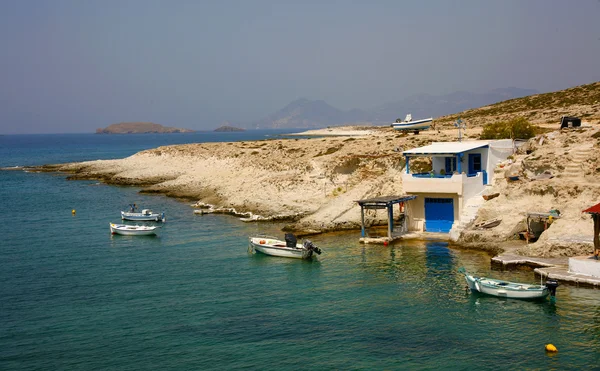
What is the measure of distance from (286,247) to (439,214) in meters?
11.5

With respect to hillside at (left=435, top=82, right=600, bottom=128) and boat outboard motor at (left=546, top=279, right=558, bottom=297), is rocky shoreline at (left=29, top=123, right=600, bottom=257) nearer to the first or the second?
boat outboard motor at (left=546, top=279, right=558, bottom=297)

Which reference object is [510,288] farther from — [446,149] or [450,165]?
[450,165]

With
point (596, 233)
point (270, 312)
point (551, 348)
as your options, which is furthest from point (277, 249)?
point (551, 348)

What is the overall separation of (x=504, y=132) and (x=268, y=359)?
38506mm

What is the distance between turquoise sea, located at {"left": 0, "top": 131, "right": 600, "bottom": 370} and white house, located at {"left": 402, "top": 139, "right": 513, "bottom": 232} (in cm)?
328

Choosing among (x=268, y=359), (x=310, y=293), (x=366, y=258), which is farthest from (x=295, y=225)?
(x=268, y=359)

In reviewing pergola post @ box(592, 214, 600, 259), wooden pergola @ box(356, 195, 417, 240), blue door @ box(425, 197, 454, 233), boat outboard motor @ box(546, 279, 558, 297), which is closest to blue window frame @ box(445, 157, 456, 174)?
blue door @ box(425, 197, 454, 233)

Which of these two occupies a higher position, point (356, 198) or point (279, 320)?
point (356, 198)

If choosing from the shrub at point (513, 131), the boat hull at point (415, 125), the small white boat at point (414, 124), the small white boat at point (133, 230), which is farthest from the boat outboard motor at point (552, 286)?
the boat hull at point (415, 125)

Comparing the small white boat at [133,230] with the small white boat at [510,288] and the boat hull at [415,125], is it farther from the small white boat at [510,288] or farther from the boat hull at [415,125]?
the boat hull at [415,125]

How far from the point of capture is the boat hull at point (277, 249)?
35.5 metres

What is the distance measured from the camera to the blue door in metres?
40.6

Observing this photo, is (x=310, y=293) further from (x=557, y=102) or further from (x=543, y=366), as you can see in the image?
(x=557, y=102)

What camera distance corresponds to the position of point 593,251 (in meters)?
29.7
